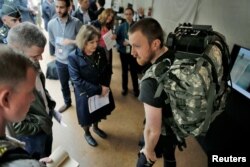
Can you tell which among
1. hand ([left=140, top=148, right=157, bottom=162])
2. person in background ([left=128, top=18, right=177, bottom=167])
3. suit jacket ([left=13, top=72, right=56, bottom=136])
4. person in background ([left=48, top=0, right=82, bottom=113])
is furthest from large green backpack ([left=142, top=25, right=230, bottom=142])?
person in background ([left=48, top=0, right=82, bottom=113])

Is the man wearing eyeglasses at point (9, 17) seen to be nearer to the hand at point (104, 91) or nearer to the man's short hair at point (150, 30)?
the hand at point (104, 91)

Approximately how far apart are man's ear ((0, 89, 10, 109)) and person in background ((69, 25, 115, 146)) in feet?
5.17

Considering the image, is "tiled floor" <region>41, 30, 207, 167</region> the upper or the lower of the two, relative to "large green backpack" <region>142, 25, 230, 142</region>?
lower

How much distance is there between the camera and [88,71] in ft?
7.56

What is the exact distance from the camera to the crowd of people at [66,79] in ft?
2.40

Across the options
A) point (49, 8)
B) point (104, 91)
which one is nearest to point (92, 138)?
point (104, 91)

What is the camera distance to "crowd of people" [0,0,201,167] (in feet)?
2.40

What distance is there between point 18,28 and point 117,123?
1990mm

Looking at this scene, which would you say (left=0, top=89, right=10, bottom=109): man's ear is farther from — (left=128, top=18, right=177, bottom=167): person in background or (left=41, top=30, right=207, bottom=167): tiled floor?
(left=41, top=30, right=207, bottom=167): tiled floor

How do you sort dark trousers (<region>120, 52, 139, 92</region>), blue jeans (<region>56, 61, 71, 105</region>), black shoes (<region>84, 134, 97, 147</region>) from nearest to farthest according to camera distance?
black shoes (<region>84, 134, 97, 147</region>) → blue jeans (<region>56, 61, 71, 105</region>) → dark trousers (<region>120, 52, 139, 92</region>)

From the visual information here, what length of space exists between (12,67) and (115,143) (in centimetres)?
212

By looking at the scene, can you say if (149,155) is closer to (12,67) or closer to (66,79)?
(12,67)

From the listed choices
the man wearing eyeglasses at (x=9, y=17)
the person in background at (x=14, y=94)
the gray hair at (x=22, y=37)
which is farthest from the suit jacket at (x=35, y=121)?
the man wearing eyeglasses at (x=9, y=17)

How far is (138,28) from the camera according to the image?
4.85 feet
